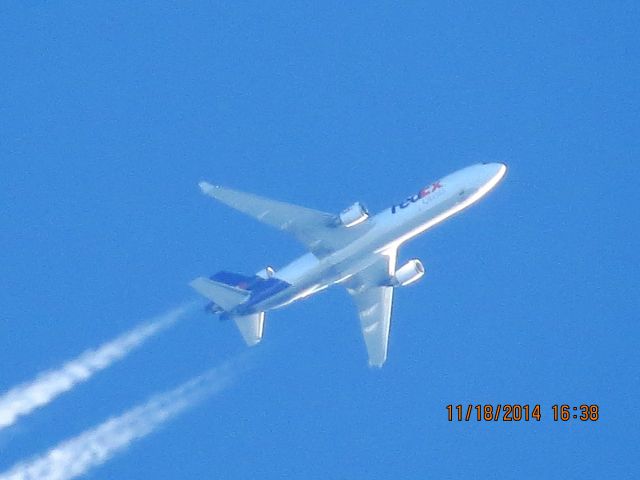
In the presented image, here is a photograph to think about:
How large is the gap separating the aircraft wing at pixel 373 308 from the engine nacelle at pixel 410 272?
1.56 meters

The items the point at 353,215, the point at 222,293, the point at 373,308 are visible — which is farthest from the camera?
Result: the point at 373,308

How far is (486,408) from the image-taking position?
9600 cm

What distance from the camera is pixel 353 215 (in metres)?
80.7

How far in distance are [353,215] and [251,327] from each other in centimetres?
1310

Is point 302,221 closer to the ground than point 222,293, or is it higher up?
higher up

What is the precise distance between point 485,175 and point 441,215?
4.29 metres

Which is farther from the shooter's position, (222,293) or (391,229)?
(222,293)

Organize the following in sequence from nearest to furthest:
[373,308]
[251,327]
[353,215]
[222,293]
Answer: [353,215]
[222,293]
[251,327]
[373,308]

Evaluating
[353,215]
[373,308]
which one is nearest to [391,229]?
[353,215]

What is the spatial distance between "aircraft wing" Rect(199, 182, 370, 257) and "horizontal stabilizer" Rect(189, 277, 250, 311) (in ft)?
19.4

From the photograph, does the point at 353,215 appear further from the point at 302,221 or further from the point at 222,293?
the point at 222,293

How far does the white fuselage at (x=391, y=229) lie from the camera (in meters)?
81.0

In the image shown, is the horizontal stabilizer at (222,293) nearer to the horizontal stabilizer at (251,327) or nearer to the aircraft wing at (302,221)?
the horizontal stabilizer at (251,327)

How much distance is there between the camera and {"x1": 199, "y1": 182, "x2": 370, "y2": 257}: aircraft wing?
81375 mm
